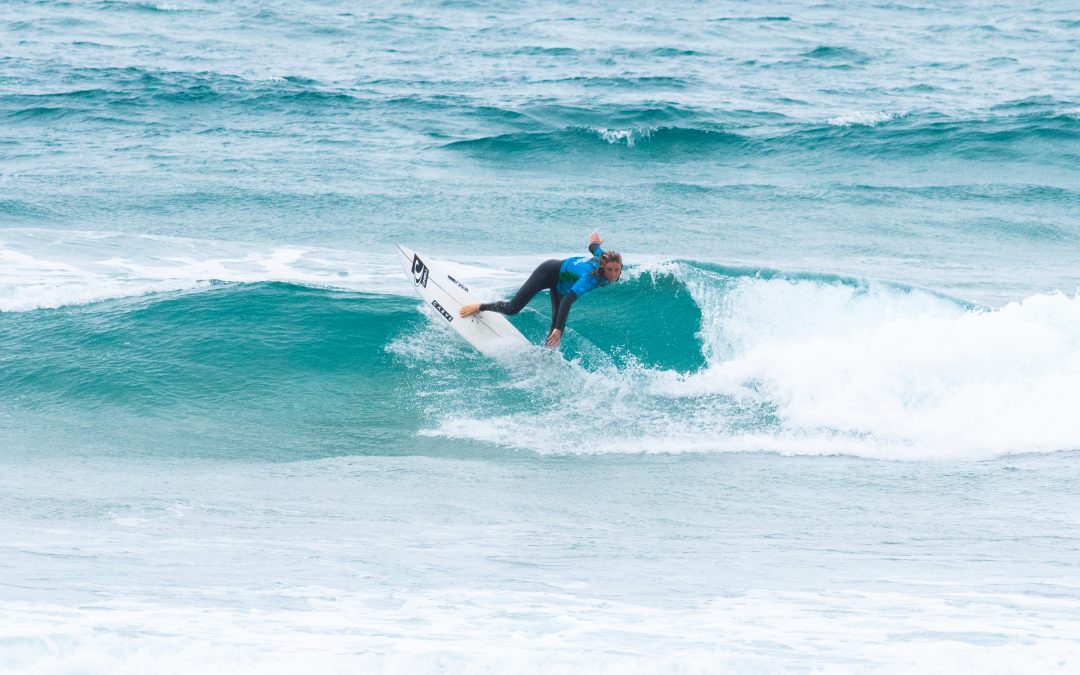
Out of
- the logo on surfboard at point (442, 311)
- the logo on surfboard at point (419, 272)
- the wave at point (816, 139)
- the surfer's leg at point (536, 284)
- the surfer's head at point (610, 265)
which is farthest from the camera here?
the wave at point (816, 139)

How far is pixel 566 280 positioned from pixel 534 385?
2.96 feet

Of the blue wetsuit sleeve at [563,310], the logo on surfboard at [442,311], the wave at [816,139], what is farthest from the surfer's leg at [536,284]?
the wave at [816,139]

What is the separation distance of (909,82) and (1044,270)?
1372 cm

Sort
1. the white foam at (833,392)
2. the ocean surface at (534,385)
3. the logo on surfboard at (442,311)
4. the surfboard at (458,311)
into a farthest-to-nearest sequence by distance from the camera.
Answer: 1. the logo on surfboard at (442,311)
2. the surfboard at (458,311)
3. the white foam at (833,392)
4. the ocean surface at (534,385)

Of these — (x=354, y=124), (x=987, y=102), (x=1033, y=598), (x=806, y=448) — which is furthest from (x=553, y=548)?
(x=987, y=102)

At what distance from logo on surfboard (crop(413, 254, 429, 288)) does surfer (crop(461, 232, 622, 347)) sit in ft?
3.41

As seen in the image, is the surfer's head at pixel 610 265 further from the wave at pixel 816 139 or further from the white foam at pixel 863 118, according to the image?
the white foam at pixel 863 118

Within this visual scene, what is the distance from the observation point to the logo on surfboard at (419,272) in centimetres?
970

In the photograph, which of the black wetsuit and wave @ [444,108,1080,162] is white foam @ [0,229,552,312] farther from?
wave @ [444,108,1080,162]

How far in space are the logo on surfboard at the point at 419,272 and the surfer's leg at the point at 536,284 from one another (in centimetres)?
114

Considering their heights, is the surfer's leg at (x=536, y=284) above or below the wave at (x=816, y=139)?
below

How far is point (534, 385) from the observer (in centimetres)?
865

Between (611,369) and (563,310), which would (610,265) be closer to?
(563,310)

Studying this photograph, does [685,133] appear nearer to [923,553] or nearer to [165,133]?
[165,133]
